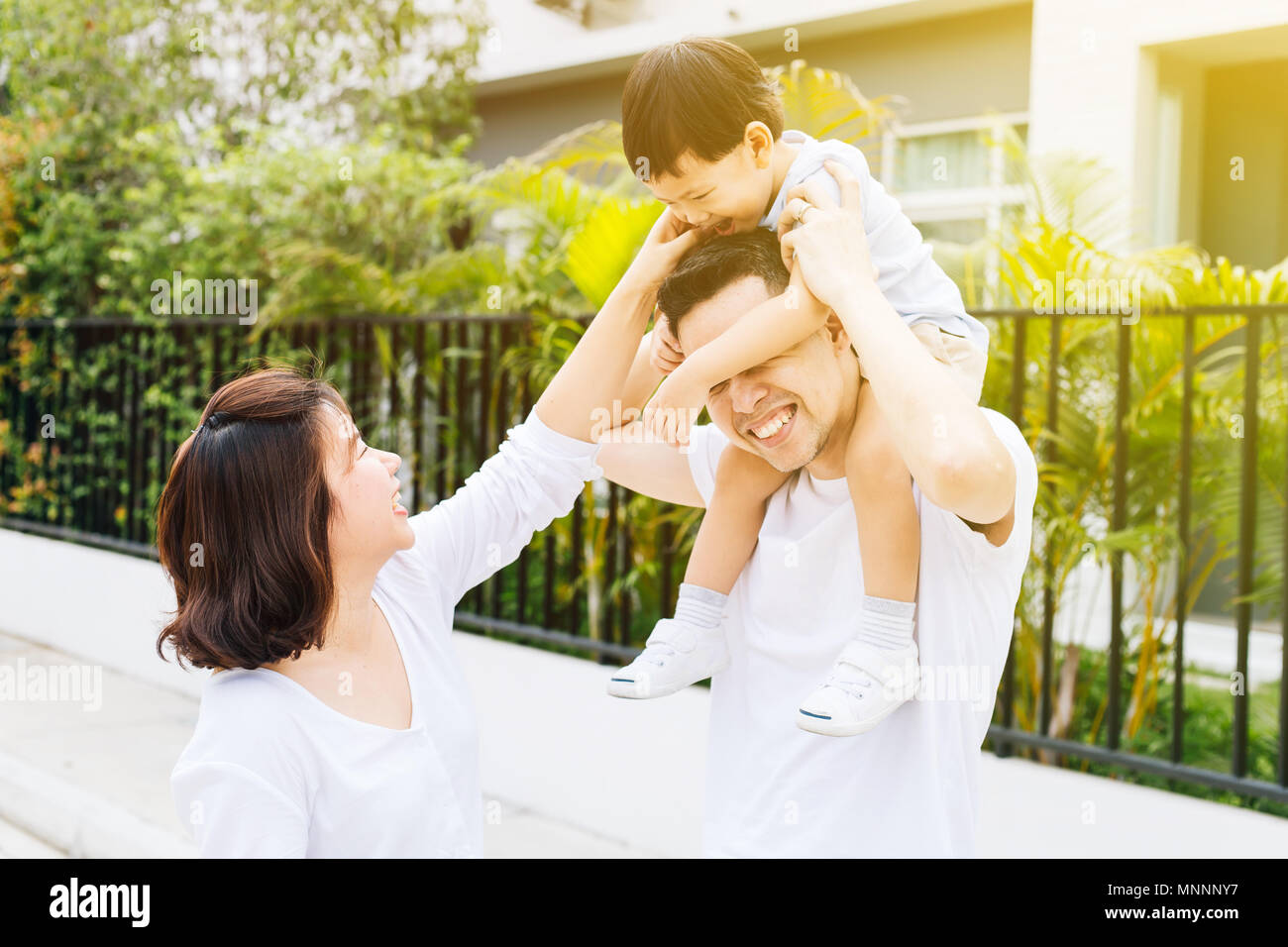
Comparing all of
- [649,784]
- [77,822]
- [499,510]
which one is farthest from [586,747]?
[499,510]

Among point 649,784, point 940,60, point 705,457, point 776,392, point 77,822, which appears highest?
point 940,60

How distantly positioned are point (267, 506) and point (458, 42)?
9.73 metres

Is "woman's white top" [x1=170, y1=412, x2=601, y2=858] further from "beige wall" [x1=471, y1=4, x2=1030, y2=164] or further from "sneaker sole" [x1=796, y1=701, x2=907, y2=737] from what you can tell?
"beige wall" [x1=471, y1=4, x2=1030, y2=164]

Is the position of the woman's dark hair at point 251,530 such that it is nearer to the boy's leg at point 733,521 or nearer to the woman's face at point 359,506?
the woman's face at point 359,506

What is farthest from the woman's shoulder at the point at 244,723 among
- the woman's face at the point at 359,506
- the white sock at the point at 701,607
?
the white sock at the point at 701,607

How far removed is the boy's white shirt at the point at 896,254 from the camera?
1584 millimetres

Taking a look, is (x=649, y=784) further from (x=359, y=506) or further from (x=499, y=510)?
(x=359, y=506)

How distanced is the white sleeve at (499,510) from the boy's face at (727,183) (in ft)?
1.66

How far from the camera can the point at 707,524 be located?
1.69m

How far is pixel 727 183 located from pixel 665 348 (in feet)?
0.76

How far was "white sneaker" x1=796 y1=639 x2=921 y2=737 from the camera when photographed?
136 centimetres

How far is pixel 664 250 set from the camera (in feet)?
5.51
